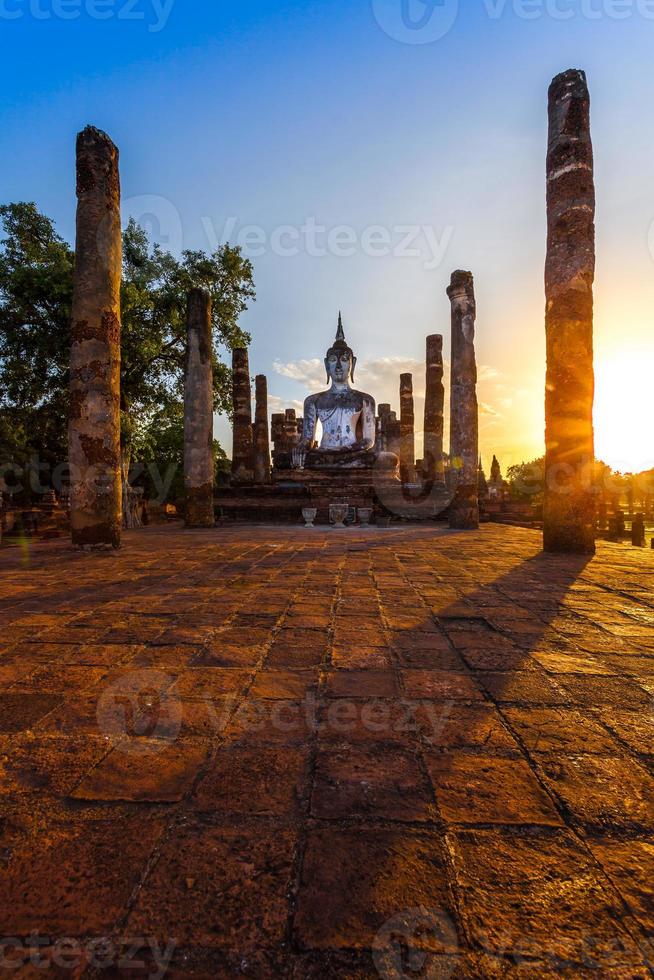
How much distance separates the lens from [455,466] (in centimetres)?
1126

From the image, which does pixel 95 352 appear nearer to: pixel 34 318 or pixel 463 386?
pixel 34 318

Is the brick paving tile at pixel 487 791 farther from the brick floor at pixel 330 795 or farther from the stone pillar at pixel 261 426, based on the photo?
the stone pillar at pixel 261 426

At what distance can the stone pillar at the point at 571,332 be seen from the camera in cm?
643

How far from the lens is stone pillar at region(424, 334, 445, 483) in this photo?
1766 centimetres

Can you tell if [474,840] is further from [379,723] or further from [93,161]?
[93,161]

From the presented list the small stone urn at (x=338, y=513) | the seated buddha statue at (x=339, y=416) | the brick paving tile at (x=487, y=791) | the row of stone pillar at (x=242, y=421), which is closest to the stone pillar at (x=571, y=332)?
the brick paving tile at (x=487, y=791)

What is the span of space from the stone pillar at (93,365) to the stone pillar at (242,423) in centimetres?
1232

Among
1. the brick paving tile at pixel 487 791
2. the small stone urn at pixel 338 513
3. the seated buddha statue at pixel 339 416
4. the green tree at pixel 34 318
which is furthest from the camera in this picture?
the seated buddha statue at pixel 339 416

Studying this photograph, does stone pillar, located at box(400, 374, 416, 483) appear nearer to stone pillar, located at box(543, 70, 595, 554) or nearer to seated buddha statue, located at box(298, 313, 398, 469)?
seated buddha statue, located at box(298, 313, 398, 469)

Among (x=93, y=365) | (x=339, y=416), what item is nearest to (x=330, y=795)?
(x=93, y=365)

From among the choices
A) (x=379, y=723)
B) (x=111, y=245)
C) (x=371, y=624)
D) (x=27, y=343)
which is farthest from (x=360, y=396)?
(x=379, y=723)

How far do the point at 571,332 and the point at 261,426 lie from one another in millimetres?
19426

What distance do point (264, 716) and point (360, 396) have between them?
61.5 ft

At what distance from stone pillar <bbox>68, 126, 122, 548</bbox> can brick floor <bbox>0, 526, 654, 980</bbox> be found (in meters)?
3.97
